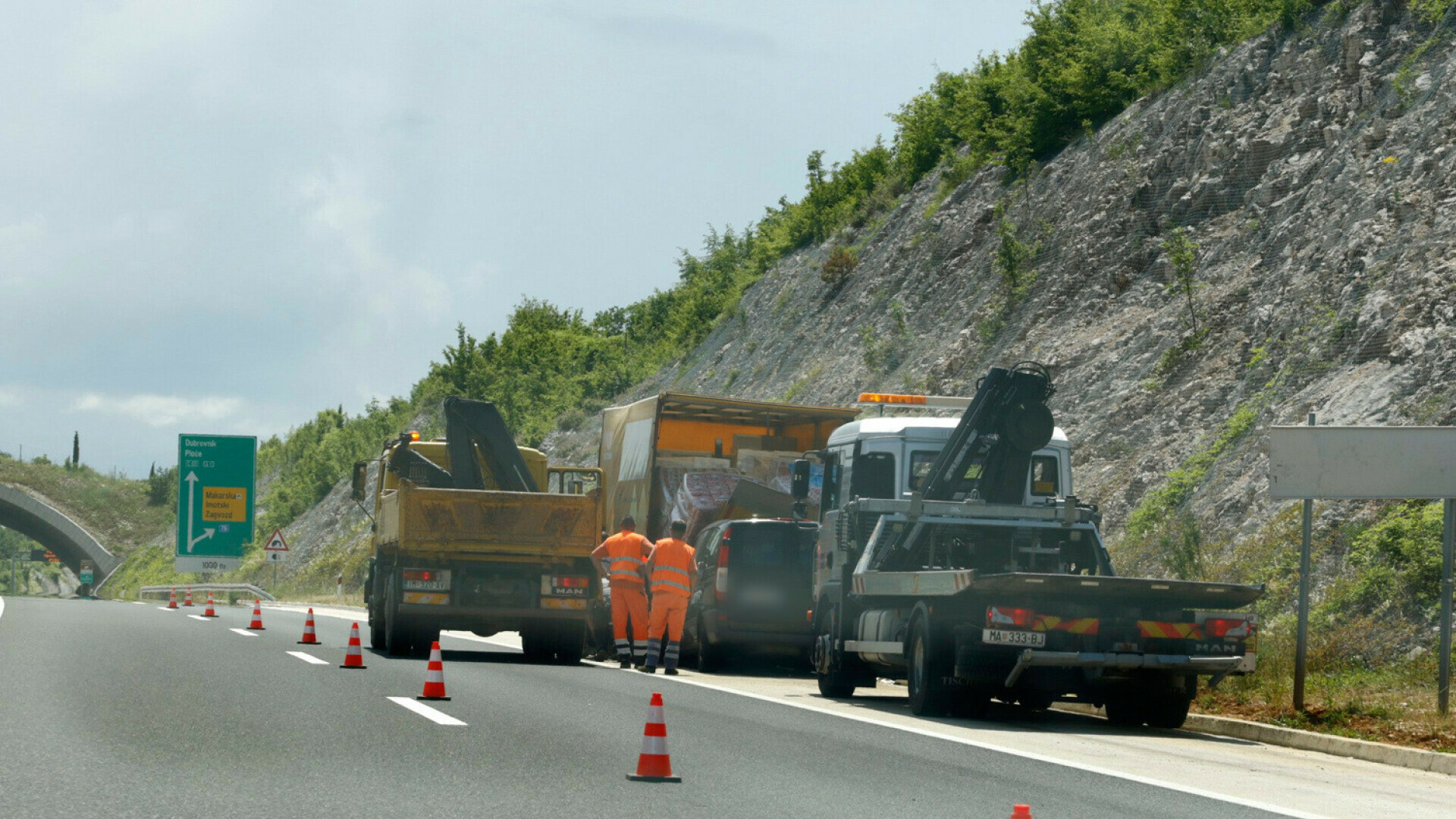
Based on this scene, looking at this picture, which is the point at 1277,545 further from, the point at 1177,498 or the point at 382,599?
the point at 382,599

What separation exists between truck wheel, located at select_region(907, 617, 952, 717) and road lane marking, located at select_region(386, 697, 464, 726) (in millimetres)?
4091

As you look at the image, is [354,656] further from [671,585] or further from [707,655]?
[707,655]

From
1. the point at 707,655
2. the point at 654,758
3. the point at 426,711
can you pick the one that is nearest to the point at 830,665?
the point at 707,655

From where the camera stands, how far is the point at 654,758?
345 inches

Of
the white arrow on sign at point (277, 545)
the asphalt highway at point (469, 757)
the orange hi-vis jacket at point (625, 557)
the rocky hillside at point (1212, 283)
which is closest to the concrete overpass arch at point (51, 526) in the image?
the white arrow on sign at point (277, 545)

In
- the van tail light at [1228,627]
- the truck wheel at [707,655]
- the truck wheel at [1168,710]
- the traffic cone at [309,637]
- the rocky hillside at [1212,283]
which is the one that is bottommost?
the traffic cone at [309,637]

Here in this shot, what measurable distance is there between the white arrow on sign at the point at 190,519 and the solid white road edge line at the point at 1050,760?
38.8m

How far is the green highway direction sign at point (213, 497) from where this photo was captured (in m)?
51.1

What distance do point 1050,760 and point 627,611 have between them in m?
8.48

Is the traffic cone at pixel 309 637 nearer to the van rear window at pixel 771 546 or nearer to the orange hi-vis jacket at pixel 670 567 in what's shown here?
the orange hi-vis jacket at pixel 670 567

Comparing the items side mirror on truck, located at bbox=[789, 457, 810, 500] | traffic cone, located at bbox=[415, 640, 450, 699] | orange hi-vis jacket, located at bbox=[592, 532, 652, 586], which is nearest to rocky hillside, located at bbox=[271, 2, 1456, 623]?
side mirror on truck, located at bbox=[789, 457, 810, 500]

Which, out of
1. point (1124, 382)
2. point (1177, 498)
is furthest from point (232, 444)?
point (1177, 498)

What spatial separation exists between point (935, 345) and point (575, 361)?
125ft

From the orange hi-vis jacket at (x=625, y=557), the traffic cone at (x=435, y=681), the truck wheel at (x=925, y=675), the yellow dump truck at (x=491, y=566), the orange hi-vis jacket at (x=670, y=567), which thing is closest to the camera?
the traffic cone at (x=435, y=681)
